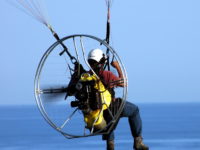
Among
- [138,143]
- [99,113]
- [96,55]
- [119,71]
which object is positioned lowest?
[138,143]

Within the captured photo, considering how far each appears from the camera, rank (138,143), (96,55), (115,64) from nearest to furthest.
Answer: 1. (115,64)
2. (96,55)
3. (138,143)

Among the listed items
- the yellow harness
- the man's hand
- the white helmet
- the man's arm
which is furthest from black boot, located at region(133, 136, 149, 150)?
the white helmet

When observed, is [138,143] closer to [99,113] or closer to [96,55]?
[99,113]

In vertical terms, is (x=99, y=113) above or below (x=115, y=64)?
below

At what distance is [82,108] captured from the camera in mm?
18172

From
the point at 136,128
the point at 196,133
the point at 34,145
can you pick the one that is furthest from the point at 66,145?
the point at 136,128

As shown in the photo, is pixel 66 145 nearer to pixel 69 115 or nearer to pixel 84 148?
pixel 84 148

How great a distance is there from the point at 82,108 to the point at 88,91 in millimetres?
378

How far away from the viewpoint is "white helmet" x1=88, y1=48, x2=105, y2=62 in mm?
18297

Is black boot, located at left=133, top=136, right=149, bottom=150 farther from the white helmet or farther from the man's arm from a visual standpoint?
the white helmet

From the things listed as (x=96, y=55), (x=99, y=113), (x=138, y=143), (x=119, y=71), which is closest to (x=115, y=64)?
(x=119, y=71)

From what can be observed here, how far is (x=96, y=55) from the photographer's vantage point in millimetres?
18328

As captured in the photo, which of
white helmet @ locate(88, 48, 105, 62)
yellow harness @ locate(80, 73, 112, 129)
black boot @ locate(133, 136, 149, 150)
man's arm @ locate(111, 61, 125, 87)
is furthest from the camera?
black boot @ locate(133, 136, 149, 150)

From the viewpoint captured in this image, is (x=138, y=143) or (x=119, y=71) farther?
(x=138, y=143)
